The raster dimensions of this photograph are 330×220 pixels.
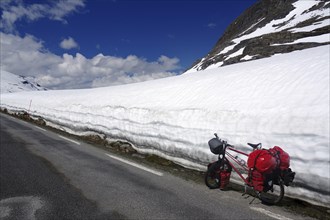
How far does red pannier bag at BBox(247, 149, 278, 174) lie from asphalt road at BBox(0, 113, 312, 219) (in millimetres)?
607

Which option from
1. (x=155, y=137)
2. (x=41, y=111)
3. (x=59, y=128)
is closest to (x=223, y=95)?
(x=155, y=137)

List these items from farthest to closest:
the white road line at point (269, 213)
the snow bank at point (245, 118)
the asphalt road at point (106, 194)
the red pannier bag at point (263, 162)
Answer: the snow bank at point (245, 118) → the red pannier bag at point (263, 162) → the asphalt road at point (106, 194) → the white road line at point (269, 213)

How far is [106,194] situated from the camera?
18.4 ft

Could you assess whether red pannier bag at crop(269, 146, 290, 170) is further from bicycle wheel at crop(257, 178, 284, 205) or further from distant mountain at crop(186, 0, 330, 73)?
distant mountain at crop(186, 0, 330, 73)

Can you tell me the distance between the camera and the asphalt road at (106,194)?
4.65m

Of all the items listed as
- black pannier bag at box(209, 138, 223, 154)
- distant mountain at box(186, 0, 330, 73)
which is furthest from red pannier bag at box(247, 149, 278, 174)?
distant mountain at box(186, 0, 330, 73)

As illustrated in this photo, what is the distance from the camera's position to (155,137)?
9711 mm

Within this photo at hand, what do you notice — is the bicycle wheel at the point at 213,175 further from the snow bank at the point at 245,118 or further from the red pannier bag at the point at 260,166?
the snow bank at the point at 245,118

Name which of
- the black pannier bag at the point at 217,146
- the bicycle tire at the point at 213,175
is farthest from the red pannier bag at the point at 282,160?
the bicycle tire at the point at 213,175

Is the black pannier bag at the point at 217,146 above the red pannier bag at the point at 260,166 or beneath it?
above

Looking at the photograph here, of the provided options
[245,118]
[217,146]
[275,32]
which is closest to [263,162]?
[217,146]

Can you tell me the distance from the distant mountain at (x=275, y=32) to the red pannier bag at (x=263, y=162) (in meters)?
44.9

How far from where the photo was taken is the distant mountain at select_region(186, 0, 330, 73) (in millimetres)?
52500

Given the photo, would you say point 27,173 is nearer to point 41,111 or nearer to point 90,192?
point 90,192
